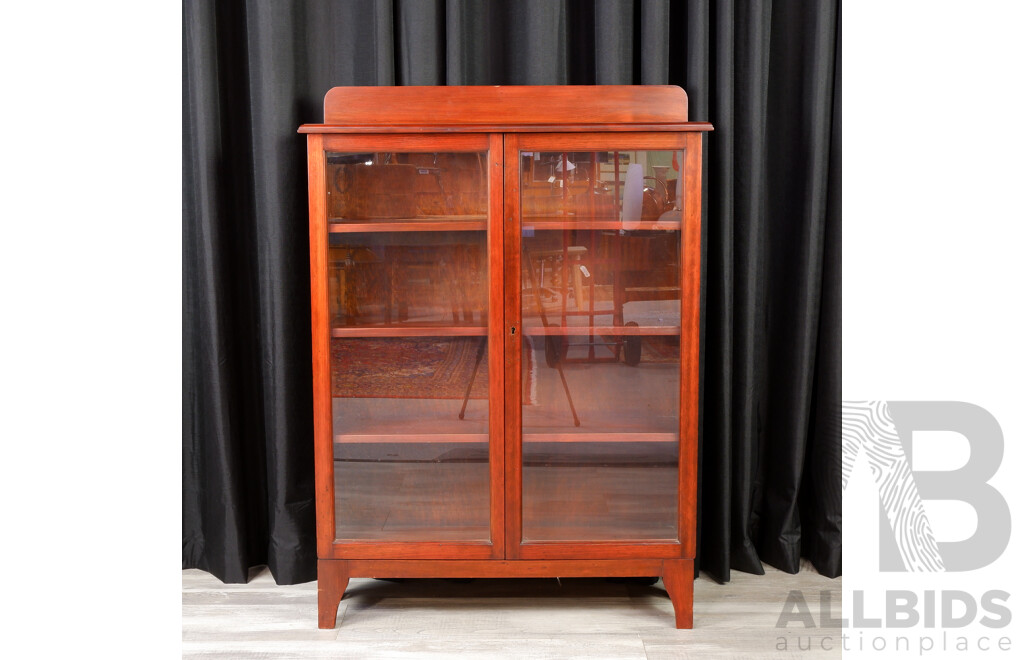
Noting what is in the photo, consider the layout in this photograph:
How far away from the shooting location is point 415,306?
222cm

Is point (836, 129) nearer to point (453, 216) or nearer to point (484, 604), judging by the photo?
point (453, 216)

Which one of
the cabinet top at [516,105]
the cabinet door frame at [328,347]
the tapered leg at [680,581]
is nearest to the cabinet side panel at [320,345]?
the cabinet door frame at [328,347]

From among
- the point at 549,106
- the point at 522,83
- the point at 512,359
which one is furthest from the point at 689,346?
the point at 522,83

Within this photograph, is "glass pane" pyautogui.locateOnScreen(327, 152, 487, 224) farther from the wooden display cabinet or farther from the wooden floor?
the wooden floor

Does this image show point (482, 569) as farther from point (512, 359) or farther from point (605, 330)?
point (605, 330)

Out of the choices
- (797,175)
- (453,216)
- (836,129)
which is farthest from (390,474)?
(836,129)

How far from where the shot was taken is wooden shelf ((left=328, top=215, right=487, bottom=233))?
7.02 ft

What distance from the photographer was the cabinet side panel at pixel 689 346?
2.10 m

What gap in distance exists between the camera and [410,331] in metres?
2.21

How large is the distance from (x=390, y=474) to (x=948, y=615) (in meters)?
1.69

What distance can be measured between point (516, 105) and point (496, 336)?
669 mm

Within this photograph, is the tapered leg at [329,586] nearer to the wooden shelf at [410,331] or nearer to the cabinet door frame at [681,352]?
the cabinet door frame at [681,352]
